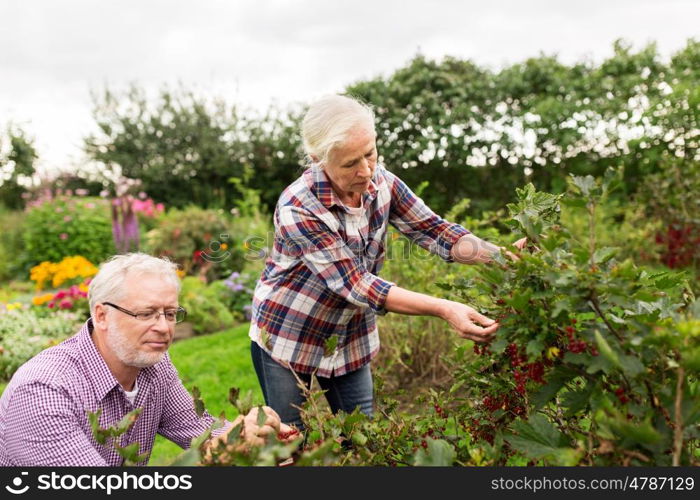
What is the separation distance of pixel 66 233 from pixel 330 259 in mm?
8721

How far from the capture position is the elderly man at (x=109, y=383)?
5.75 feet

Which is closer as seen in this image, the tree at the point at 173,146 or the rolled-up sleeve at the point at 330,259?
the rolled-up sleeve at the point at 330,259

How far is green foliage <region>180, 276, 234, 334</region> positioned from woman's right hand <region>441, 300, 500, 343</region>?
5.11 metres

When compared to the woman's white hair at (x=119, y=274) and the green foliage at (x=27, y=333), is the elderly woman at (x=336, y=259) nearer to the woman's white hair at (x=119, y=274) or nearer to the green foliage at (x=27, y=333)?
the woman's white hair at (x=119, y=274)

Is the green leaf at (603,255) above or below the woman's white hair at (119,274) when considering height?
above

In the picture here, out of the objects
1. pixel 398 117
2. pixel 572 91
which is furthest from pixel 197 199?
pixel 572 91

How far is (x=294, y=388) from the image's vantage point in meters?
2.50

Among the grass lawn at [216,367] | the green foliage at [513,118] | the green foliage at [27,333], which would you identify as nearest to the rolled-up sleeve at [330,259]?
the grass lawn at [216,367]

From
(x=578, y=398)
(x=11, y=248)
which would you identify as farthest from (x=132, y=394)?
(x=11, y=248)

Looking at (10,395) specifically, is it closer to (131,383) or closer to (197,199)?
(131,383)

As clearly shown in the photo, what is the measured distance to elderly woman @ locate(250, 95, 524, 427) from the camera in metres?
2.18

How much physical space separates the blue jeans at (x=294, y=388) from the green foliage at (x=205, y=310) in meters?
4.21

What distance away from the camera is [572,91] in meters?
10.0

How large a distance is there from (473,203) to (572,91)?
2206 millimetres
